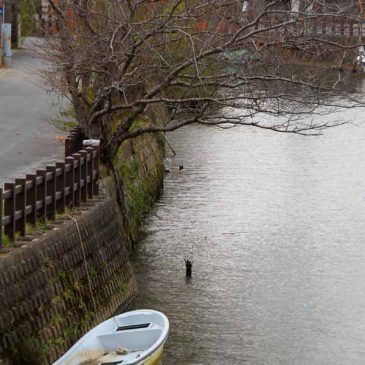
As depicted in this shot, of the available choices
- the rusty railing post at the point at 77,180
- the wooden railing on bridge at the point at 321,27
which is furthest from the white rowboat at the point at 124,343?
the wooden railing on bridge at the point at 321,27

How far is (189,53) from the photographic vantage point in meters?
17.9

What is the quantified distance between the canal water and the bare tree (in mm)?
2827

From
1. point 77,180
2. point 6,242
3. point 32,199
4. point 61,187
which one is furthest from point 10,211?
point 77,180

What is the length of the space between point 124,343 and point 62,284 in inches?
50.0

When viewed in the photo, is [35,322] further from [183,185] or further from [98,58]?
[183,185]

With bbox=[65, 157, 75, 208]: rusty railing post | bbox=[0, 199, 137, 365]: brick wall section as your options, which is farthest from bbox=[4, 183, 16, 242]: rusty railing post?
bbox=[65, 157, 75, 208]: rusty railing post

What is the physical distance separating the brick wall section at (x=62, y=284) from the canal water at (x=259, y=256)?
1216mm

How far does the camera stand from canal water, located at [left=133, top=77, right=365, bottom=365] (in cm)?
1428

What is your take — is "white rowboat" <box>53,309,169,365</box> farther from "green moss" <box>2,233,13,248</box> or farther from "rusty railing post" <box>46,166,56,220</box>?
"rusty railing post" <box>46,166,56,220</box>

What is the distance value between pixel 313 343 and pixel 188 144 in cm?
1950

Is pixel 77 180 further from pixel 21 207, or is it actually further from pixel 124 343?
pixel 124 343

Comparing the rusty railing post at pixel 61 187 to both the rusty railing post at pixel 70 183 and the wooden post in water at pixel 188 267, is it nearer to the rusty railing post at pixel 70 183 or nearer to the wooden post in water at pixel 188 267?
the rusty railing post at pixel 70 183

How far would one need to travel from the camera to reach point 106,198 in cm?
1568

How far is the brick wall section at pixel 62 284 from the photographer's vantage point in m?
10.4
